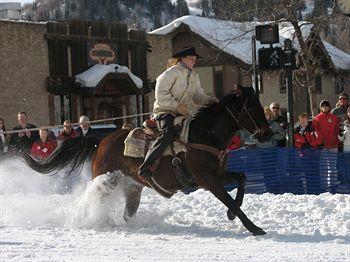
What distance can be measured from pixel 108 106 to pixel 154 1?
14692 centimetres

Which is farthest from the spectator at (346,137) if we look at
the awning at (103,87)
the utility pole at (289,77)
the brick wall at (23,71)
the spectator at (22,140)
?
the awning at (103,87)

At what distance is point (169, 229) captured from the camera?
28.2ft

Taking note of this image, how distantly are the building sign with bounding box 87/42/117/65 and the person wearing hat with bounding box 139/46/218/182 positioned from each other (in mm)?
21032

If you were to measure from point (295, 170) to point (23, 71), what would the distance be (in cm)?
1661

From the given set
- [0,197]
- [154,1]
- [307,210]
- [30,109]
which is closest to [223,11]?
[30,109]

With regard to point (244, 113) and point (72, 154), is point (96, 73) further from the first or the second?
point (244, 113)

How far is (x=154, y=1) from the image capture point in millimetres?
174750

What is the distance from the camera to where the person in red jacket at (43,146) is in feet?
43.0

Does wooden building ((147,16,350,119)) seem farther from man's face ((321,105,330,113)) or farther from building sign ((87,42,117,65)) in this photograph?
man's face ((321,105,330,113))

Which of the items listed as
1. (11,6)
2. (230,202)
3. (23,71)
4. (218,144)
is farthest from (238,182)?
(11,6)

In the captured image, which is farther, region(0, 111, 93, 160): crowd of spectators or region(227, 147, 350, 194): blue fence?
region(0, 111, 93, 160): crowd of spectators

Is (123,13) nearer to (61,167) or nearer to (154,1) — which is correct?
(154,1)

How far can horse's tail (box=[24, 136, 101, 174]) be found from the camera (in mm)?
9859

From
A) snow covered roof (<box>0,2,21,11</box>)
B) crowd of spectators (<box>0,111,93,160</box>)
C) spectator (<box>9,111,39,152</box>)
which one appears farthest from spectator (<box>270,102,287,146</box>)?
snow covered roof (<box>0,2,21,11</box>)
